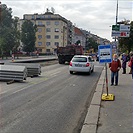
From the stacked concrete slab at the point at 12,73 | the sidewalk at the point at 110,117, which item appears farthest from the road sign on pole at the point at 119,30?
the sidewalk at the point at 110,117

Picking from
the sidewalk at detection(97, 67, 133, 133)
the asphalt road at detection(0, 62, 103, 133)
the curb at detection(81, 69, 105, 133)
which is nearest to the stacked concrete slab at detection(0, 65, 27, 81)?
the asphalt road at detection(0, 62, 103, 133)

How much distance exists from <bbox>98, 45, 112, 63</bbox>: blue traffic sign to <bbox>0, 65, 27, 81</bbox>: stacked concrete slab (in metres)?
6.07

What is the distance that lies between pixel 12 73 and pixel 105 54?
6.61m

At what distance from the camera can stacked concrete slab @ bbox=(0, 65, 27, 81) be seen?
15633mm

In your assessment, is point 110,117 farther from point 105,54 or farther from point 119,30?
point 119,30

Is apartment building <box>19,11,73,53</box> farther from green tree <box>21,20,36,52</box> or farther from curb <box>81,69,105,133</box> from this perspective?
curb <box>81,69,105,133</box>

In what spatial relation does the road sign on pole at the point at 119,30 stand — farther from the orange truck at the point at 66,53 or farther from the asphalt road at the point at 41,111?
the orange truck at the point at 66,53

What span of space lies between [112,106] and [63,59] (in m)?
30.1

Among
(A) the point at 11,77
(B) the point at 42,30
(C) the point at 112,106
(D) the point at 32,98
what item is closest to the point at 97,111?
(C) the point at 112,106

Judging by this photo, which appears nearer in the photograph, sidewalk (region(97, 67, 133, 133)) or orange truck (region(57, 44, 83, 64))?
sidewalk (region(97, 67, 133, 133))

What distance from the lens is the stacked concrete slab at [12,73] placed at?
15.6 metres

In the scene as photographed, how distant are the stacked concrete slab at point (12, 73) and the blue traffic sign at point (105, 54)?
607 centimetres

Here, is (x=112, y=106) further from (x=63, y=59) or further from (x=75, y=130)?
(x=63, y=59)

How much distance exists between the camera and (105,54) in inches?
428
